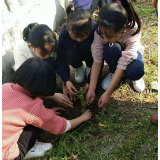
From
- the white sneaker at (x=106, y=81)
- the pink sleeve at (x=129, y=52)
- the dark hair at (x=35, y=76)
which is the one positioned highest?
the dark hair at (x=35, y=76)

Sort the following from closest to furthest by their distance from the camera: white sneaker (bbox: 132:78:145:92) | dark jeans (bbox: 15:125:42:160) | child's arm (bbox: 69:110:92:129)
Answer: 1. dark jeans (bbox: 15:125:42:160)
2. child's arm (bbox: 69:110:92:129)
3. white sneaker (bbox: 132:78:145:92)

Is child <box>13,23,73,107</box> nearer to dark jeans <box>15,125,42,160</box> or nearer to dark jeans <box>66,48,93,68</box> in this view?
dark jeans <box>66,48,93,68</box>

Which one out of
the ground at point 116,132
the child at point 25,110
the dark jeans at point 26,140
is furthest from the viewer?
the ground at point 116,132

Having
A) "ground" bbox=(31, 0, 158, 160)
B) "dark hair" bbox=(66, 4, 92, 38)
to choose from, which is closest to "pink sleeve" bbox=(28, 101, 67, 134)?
"ground" bbox=(31, 0, 158, 160)

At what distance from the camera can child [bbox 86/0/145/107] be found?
66.8 inches

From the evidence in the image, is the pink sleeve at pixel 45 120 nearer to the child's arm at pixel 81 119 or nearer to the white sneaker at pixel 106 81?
the child's arm at pixel 81 119

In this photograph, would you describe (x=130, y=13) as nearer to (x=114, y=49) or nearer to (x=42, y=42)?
(x=114, y=49)

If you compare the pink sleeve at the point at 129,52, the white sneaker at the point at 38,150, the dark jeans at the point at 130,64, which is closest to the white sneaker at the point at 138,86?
the dark jeans at the point at 130,64

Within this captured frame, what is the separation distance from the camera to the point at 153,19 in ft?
12.0

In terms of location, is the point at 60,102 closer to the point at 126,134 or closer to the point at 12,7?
the point at 126,134

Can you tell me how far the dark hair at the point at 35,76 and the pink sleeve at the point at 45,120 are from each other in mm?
140

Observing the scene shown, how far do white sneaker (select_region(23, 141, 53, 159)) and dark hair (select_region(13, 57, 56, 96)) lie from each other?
1.71 feet

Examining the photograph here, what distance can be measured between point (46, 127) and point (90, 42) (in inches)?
41.2

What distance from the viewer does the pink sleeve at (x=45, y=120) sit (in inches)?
63.0
